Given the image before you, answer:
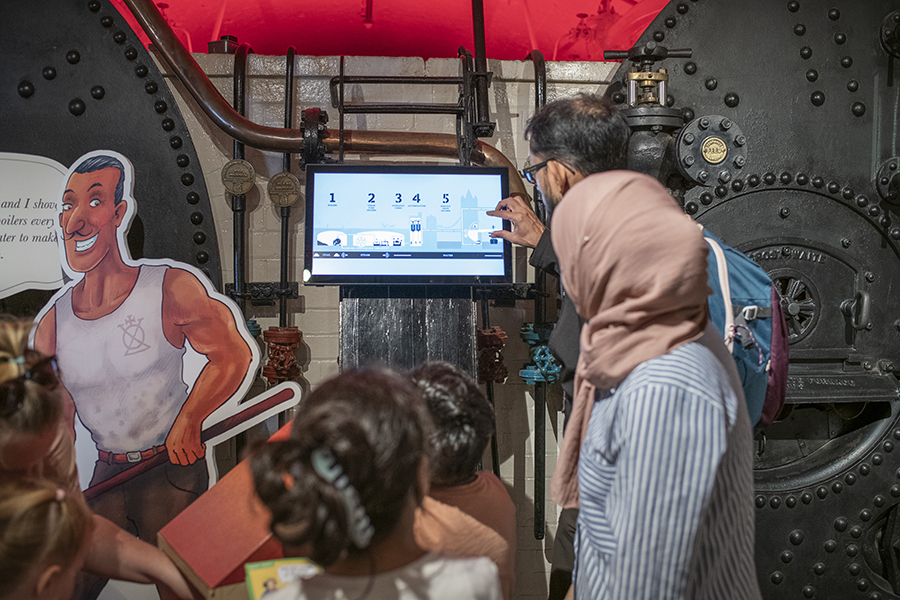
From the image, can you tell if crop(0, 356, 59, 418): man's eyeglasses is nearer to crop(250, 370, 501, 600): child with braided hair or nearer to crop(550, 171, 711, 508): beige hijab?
crop(250, 370, 501, 600): child with braided hair

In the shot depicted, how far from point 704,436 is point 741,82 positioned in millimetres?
2254

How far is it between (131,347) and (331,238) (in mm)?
817

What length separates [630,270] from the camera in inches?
40.1

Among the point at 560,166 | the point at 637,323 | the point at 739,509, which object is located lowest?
the point at 739,509

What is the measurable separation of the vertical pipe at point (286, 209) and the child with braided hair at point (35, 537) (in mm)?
1543

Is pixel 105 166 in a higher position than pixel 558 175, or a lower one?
higher

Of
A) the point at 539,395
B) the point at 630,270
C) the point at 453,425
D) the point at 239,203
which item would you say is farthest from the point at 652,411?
the point at 239,203

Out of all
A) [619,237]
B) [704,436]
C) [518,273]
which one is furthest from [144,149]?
[704,436]

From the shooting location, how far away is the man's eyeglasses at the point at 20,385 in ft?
4.41

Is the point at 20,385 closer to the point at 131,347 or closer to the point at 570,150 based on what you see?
the point at 131,347

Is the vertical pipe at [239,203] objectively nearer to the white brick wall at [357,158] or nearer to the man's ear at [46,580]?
the white brick wall at [357,158]

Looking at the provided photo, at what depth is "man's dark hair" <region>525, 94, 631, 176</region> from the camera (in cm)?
172

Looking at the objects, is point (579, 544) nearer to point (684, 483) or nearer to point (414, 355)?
point (684, 483)

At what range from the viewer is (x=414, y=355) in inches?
86.8
